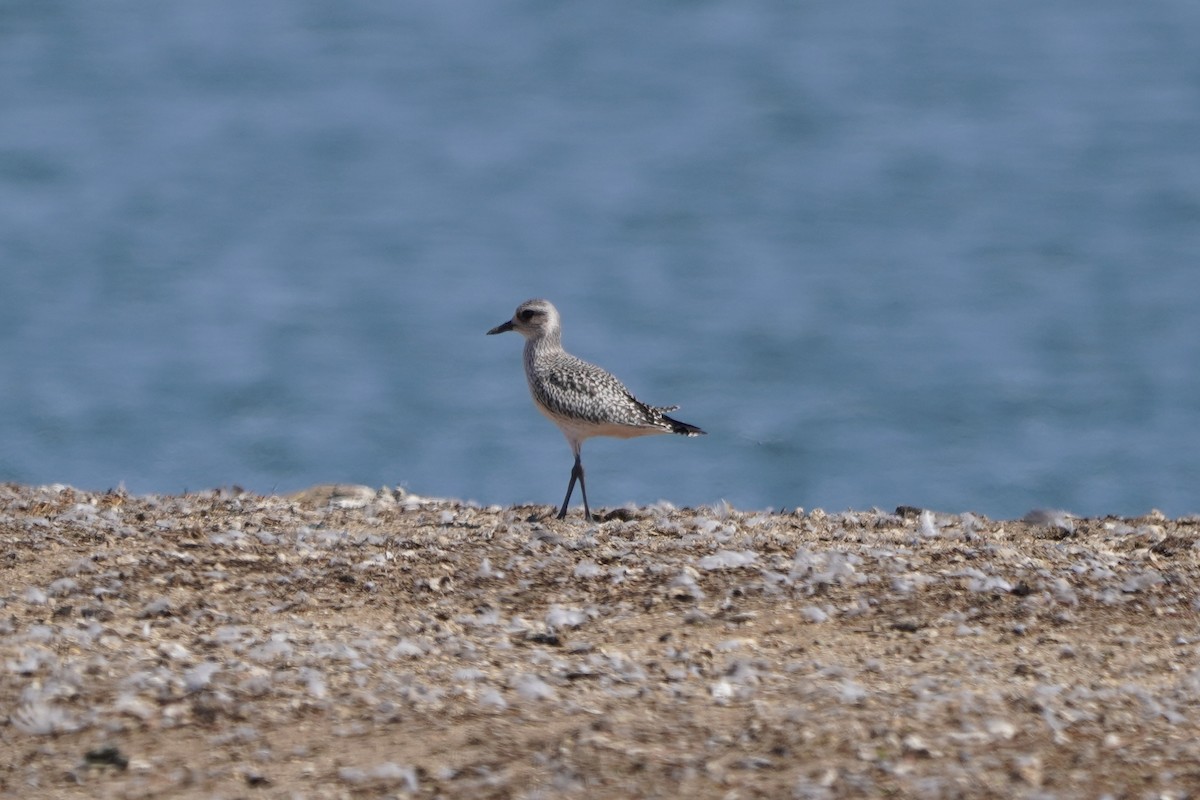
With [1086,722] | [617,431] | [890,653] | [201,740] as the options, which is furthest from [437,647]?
[617,431]

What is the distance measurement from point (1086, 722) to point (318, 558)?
4.45 metres

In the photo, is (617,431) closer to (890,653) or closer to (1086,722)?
(890,653)

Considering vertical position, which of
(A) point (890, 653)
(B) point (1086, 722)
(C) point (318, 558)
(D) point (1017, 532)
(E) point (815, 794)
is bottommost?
(E) point (815, 794)

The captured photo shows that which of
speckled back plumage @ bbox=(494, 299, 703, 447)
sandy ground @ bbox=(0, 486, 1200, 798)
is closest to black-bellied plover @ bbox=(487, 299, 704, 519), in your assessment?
speckled back plumage @ bbox=(494, 299, 703, 447)

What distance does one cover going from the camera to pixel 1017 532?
11.0m

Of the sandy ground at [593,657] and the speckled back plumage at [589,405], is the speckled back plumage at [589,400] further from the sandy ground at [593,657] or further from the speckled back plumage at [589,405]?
the sandy ground at [593,657]

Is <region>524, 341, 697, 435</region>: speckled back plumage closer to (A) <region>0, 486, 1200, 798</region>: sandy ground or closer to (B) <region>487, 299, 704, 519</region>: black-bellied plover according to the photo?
(B) <region>487, 299, 704, 519</region>: black-bellied plover

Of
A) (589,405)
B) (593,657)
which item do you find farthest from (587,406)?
(593,657)

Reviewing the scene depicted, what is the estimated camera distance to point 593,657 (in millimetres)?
7934

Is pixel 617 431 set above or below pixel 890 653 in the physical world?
above

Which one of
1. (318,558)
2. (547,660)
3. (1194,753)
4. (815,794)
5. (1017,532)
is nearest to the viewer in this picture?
(815,794)

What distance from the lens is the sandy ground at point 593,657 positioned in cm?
655

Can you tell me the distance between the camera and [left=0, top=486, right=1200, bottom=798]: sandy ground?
21.5 feet

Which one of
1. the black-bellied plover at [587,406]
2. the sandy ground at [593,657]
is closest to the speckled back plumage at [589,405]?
the black-bellied plover at [587,406]
